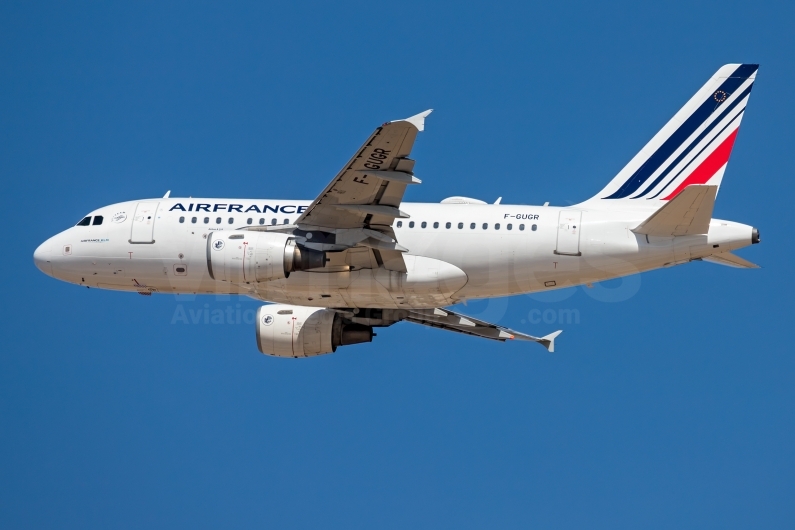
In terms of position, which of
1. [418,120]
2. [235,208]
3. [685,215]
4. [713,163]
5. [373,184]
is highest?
[713,163]

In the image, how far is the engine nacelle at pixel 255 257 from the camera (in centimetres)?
3884

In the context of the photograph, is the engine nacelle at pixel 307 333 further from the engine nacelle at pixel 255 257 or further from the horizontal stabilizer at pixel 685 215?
the horizontal stabilizer at pixel 685 215

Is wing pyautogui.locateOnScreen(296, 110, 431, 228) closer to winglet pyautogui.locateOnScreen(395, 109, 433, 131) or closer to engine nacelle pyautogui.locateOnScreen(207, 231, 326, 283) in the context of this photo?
winglet pyautogui.locateOnScreen(395, 109, 433, 131)

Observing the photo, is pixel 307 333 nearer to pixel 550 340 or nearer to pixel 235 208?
pixel 235 208

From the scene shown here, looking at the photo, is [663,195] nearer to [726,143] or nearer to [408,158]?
[726,143]

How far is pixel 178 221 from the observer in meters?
42.5

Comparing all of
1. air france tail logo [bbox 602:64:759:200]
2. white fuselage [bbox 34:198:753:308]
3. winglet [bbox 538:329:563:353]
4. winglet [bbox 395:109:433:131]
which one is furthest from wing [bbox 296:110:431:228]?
winglet [bbox 538:329:563:353]

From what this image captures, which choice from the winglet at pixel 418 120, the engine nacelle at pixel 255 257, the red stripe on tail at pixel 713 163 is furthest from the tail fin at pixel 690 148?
the engine nacelle at pixel 255 257

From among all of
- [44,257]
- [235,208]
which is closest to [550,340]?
[235,208]

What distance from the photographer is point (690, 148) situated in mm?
42438

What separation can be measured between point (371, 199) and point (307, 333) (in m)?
9.03

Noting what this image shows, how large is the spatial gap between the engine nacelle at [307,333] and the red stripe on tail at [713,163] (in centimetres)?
1254

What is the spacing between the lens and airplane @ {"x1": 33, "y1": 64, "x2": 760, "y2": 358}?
126 ft

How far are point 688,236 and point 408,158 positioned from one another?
31.3ft
